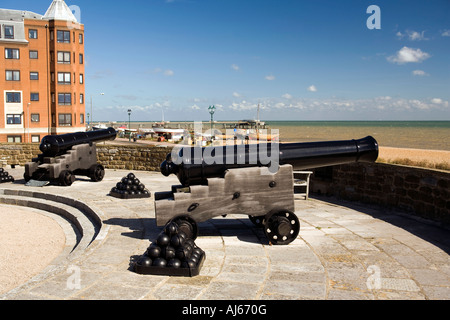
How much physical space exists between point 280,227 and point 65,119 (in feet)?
126

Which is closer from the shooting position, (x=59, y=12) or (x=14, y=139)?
(x=14, y=139)

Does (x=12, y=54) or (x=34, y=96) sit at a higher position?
(x=12, y=54)

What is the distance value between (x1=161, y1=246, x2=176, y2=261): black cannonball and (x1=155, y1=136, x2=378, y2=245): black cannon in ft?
3.55

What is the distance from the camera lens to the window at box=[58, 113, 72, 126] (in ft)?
130

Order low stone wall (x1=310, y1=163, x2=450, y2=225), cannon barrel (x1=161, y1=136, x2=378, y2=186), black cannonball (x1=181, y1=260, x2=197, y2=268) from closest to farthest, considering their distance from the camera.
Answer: black cannonball (x1=181, y1=260, x2=197, y2=268), cannon barrel (x1=161, y1=136, x2=378, y2=186), low stone wall (x1=310, y1=163, x2=450, y2=225)

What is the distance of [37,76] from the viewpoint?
3916 centimetres

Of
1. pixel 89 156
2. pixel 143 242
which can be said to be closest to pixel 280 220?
pixel 143 242

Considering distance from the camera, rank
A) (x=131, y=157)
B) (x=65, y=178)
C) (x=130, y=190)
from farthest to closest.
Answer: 1. (x=131, y=157)
2. (x=65, y=178)
3. (x=130, y=190)

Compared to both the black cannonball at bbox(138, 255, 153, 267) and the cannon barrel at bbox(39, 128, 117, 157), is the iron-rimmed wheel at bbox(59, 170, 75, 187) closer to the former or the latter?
the cannon barrel at bbox(39, 128, 117, 157)

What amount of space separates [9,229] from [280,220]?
538 cm

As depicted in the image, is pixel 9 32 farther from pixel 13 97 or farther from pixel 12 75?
pixel 13 97

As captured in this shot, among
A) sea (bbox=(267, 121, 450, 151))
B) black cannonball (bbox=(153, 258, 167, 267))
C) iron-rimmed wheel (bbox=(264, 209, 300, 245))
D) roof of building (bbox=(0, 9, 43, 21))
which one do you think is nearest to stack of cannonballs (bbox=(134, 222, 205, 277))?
black cannonball (bbox=(153, 258, 167, 267))

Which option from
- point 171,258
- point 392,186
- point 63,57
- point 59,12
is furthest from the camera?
point 59,12

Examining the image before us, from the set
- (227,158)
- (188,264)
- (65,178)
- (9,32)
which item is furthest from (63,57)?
→ (188,264)
